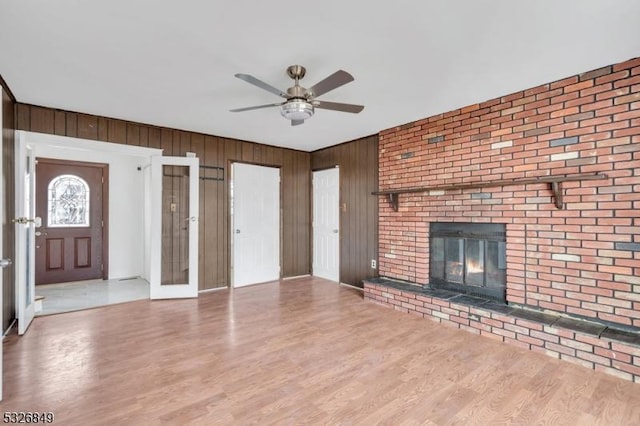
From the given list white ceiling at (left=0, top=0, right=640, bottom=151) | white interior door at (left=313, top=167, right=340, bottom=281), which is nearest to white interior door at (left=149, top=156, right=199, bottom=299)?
white ceiling at (left=0, top=0, right=640, bottom=151)

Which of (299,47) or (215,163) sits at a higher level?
(299,47)

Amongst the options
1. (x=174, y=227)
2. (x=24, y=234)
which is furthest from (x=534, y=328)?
(x=24, y=234)

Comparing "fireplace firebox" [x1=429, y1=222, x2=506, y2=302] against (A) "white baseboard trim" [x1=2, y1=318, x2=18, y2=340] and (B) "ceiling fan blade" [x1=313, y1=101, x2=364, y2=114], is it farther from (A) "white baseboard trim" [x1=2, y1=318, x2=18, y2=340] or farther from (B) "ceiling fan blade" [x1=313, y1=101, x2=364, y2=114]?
(A) "white baseboard trim" [x1=2, y1=318, x2=18, y2=340]

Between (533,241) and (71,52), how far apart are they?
441 cm

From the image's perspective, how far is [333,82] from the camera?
223 cm

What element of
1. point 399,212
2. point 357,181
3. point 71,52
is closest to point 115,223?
point 71,52

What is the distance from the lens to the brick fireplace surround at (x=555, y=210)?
8.38 ft

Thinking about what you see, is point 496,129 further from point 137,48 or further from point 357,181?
point 137,48

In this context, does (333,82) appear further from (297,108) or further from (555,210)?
(555,210)

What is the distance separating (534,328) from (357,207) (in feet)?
9.67

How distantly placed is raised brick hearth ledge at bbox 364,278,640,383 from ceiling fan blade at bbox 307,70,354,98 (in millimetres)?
2617

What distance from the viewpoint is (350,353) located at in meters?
2.75

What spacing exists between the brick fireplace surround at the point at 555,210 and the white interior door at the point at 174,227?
9.56 feet

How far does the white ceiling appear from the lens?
1.94 metres
